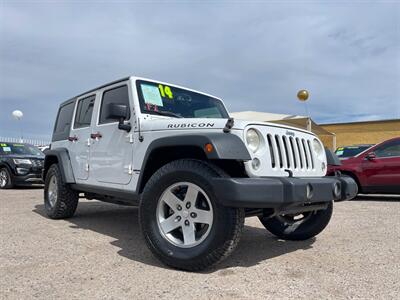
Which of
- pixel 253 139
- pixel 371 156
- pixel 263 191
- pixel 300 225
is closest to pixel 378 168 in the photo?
pixel 371 156

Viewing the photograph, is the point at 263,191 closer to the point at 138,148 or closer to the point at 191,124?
the point at 191,124

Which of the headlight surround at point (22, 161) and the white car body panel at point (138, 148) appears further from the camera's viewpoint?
the headlight surround at point (22, 161)

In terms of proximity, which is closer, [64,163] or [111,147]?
[111,147]

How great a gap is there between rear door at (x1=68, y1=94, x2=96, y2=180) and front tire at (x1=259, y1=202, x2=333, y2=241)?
2.48 metres

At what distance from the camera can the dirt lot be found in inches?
104

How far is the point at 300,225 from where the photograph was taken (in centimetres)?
429

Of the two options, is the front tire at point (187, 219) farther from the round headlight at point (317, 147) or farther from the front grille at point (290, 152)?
the round headlight at point (317, 147)

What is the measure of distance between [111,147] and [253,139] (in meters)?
1.93

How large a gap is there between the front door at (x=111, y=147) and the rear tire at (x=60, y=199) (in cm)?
88

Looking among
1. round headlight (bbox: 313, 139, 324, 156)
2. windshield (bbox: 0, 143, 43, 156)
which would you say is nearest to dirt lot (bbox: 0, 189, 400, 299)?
round headlight (bbox: 313, 139, 324, 156)

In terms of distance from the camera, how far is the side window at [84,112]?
514 cm

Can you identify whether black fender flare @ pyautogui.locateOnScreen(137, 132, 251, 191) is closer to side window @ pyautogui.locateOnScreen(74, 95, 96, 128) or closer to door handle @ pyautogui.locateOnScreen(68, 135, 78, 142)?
side window @ pyautogui.locateOnScreen(74, 95, 96, 128)

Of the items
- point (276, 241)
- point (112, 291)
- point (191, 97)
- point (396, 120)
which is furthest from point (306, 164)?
point (396, 120)

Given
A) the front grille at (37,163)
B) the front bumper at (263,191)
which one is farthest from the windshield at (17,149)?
A: the front bumper at (263,191)
